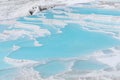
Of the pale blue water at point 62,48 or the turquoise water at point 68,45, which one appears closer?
the pale blue water at point 62,48

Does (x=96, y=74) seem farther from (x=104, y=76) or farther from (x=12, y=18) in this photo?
(x=12, y=18)

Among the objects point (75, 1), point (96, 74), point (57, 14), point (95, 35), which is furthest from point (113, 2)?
point (96, 74)

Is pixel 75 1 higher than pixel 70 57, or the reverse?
pixel 75 1

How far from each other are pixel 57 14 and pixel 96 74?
178 centimetres

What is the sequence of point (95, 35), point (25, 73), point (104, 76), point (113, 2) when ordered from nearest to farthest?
1. point (104, 76)
2. point (25, 73)
3. point (95, 35)
4. point (113, 2)

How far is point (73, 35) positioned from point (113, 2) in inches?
58.6

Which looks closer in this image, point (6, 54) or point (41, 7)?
point (6, 54)

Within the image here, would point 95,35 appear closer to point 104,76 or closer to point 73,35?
point 73,35

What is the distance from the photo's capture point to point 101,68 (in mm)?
2574

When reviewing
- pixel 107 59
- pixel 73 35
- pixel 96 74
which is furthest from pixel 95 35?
pixel 96 74

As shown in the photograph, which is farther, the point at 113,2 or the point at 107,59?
the point at 113,2

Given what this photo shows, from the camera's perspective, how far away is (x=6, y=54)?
297cm

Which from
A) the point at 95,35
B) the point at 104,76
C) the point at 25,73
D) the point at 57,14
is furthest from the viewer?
the point at 57,14

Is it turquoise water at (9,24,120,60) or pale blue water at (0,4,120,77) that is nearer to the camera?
pale blue water at (0,4,120,77)
